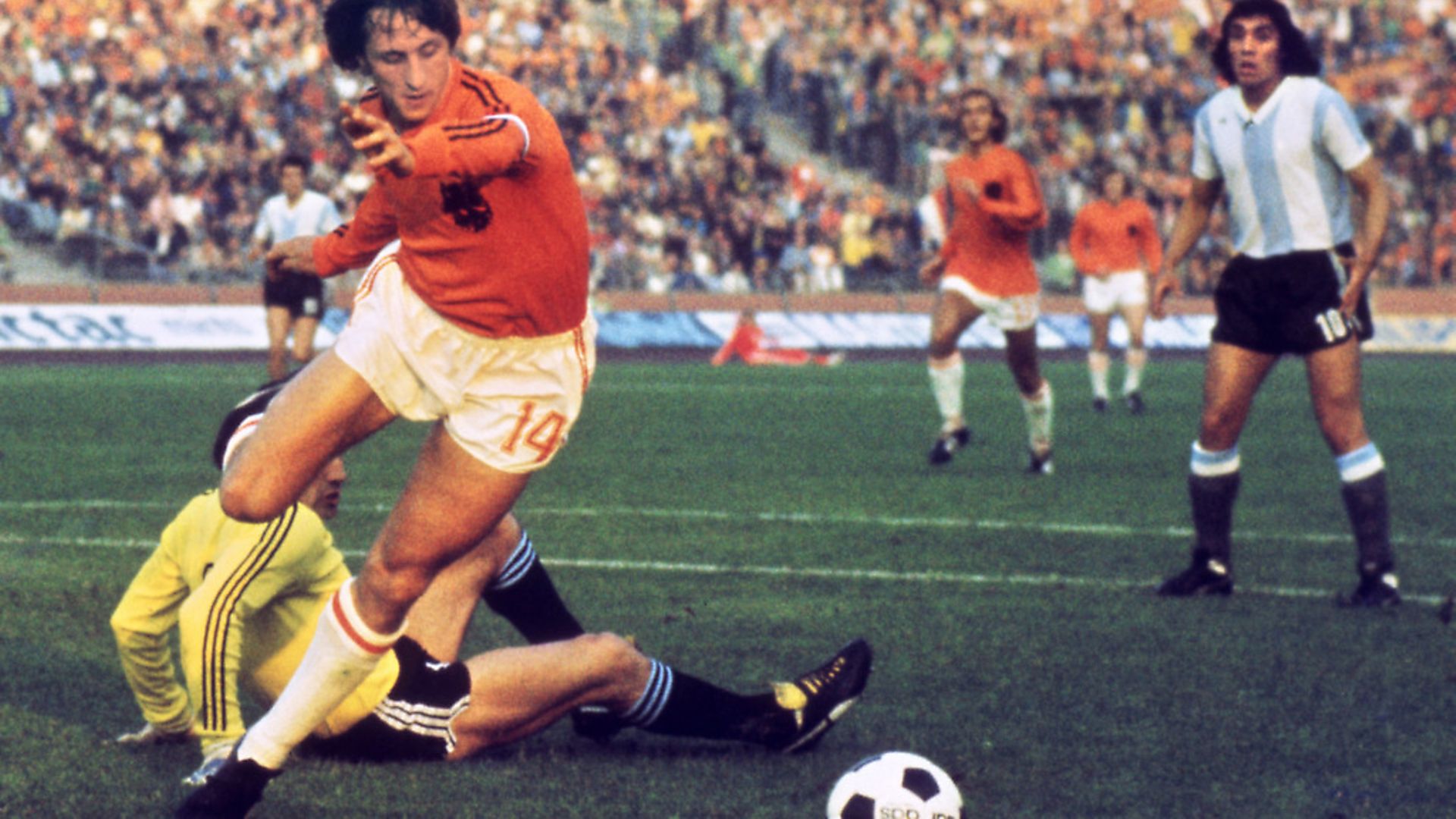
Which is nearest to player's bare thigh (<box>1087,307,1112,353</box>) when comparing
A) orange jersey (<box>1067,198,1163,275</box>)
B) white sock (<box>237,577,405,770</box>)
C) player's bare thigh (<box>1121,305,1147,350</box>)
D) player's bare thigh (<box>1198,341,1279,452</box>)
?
player's bare thigh (<box>1121,305,1147,350</box>)

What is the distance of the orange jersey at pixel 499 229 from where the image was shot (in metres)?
3.96

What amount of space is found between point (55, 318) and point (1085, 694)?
2127cm

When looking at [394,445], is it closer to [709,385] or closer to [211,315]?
[709,385]

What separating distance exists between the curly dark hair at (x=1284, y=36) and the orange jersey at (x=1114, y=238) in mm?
11930

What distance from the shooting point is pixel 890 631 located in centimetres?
648

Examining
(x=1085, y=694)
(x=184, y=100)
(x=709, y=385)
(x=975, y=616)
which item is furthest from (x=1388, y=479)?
(x=184, y=100)

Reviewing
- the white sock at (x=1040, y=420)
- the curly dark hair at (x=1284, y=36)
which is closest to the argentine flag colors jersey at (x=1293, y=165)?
the curly dark hair at (x=1284, y=36)

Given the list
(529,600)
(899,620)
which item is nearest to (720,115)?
(899,620)

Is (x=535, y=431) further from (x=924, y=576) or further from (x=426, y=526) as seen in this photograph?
(x=924, y=576)

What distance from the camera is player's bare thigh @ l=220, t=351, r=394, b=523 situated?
4.02 metres

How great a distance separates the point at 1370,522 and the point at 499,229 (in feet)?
14.8

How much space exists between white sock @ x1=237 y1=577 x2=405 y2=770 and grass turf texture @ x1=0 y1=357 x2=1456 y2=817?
0.77ft

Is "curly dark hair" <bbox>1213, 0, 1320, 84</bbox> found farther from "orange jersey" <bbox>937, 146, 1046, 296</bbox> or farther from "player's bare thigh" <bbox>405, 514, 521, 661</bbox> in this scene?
"orange jersey" <bbox>937, 146, 1046, 296</bbox>

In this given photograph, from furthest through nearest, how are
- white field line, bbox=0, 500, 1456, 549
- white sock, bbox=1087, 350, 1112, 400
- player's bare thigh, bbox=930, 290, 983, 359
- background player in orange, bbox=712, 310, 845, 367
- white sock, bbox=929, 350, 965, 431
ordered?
1. background player in orange, bbox=712, 310, 845, 367
2. white sock, bbox=1087, 350, 1112, 400
3. white sock, bbox=929, 350, 965, 431
4. player's bare thigh, bbox=930, 290, 983, 359
5. white field line, bbox=0, 500, 1456, 549
